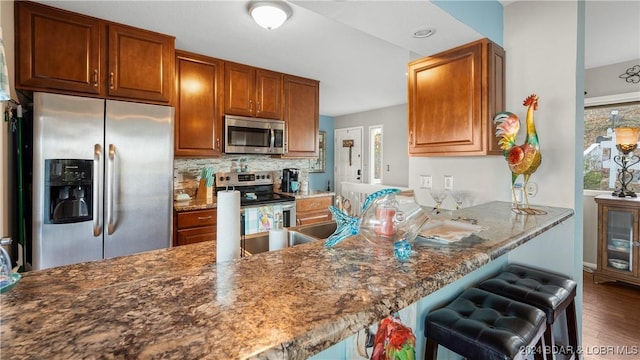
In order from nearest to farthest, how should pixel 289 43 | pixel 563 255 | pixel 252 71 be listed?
pixel 563 255, pixel 289 43, pixel 252 71

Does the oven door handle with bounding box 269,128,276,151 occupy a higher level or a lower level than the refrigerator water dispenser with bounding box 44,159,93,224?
higher

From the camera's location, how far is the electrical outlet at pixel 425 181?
2430 millimetres

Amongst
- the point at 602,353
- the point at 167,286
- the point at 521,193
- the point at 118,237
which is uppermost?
the point at 521,193

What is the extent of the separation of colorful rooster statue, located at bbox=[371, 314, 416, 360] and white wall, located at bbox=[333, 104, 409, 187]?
14.3ft

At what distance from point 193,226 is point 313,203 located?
4.94ft

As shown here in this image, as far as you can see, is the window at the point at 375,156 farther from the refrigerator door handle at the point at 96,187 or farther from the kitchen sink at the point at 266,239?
the refrigerator door handle at the point at 96,187

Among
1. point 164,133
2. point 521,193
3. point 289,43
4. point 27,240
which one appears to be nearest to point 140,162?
point 164,133

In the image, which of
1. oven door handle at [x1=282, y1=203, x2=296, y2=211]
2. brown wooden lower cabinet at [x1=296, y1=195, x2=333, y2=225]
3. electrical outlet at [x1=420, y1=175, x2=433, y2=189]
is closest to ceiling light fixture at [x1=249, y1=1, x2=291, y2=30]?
electrical outlet at [x1=420, y1=175, x2=433, y2=189]

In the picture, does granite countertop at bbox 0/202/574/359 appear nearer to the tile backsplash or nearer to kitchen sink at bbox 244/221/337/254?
kitchen sink at bbox 244/221/337/254

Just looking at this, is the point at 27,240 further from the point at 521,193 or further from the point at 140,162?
the point at 521,193

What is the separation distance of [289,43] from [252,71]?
0.83 m

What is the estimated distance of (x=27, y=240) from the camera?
6.38 ft

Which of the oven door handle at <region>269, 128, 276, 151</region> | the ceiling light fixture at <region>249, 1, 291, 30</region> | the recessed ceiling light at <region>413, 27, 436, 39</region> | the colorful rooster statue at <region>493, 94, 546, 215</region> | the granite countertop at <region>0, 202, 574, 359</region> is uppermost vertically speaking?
the ceiling light fixture at <region>249, 1, 291, 30</region>

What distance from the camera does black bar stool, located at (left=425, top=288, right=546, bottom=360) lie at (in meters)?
1.10
